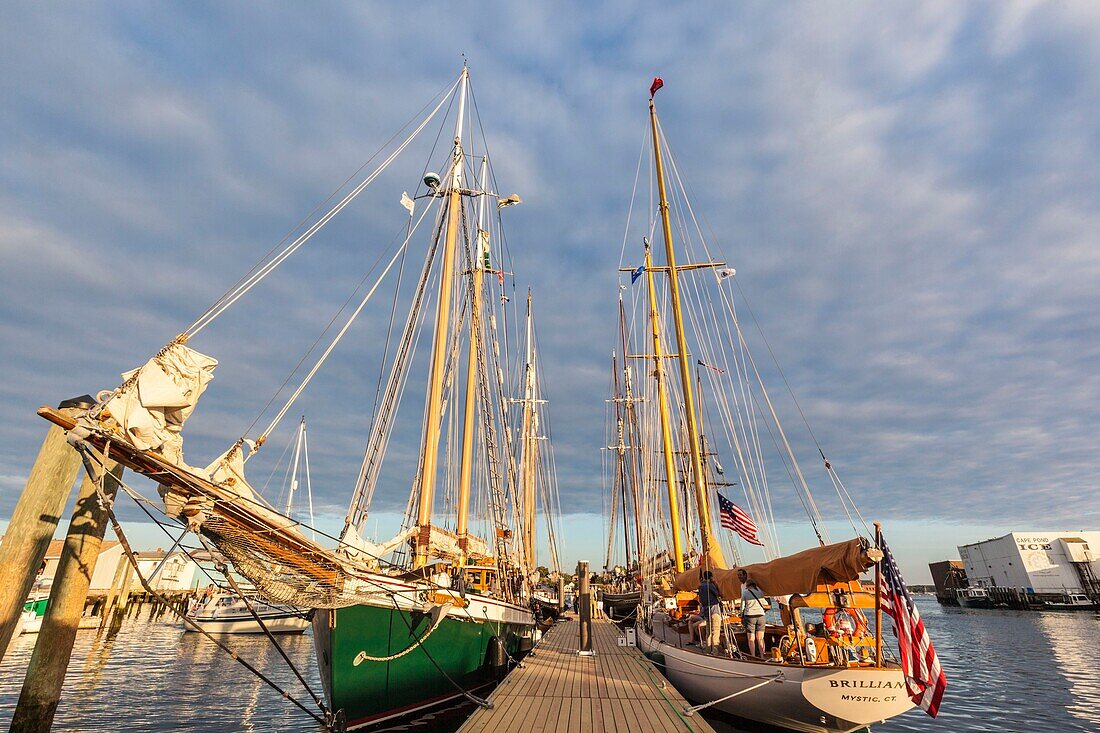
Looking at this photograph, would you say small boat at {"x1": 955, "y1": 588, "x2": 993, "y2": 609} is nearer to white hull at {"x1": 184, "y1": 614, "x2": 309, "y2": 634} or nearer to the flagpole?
white hull at {"x1": 184, "y1": 614, "x2": 309, "y2": 634}

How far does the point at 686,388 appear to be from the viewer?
60.0ft

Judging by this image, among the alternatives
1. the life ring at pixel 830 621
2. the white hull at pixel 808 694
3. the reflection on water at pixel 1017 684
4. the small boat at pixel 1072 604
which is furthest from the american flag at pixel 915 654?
the small boat at pixel 1072 604

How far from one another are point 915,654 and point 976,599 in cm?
11338

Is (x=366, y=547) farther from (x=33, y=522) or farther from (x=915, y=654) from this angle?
(x=915, y=654)

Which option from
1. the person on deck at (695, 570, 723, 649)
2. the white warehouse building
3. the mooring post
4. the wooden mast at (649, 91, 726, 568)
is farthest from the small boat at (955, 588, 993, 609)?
the person on deck at (695, 570, 723, 649)

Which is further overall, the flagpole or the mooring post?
the mooring post

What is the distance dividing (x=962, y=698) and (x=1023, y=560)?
88.3 m

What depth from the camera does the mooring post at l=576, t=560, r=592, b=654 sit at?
709 inches

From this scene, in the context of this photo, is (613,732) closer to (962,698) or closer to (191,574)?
(962,698)

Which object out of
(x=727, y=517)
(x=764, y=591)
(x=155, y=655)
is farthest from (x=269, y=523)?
(x=155, y=655)

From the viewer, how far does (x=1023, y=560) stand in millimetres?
83562

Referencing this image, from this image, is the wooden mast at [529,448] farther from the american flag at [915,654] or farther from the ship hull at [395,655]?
the american flag at [915,654]

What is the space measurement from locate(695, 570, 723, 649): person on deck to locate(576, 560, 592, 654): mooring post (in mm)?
5772

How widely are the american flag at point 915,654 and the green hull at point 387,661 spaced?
10.0 meters
